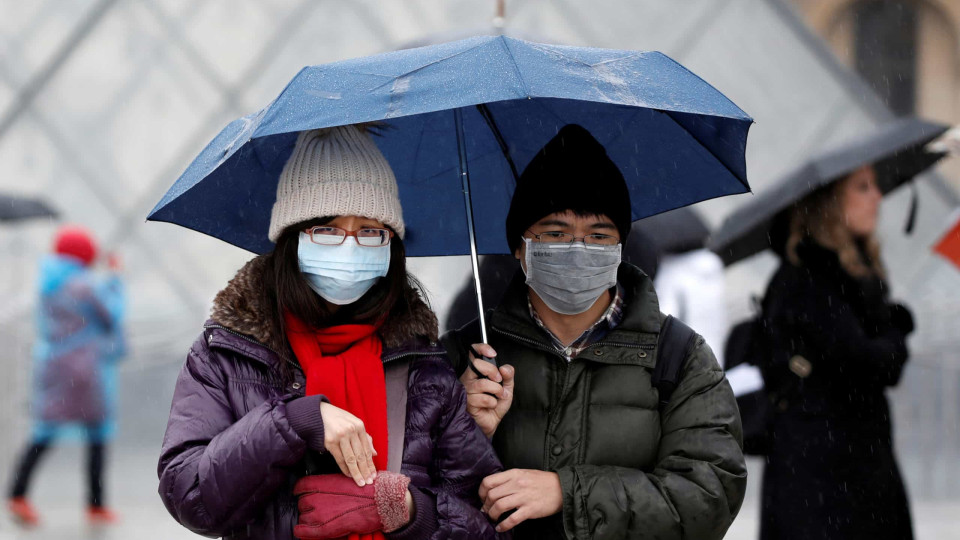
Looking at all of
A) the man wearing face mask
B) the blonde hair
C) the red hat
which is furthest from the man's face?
the red hat

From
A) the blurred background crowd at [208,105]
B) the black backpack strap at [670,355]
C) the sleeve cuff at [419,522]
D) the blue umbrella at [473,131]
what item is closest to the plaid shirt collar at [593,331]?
the black backpack strap at [670,355]

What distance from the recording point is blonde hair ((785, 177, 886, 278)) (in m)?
4.08

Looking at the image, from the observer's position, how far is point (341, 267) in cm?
232

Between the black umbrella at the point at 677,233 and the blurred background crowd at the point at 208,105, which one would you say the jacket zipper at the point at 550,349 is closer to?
the black umbrella at the point at 677,233

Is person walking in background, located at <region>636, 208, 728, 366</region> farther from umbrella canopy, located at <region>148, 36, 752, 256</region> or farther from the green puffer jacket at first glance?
the green puffer jacket

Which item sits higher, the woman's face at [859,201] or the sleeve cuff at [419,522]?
the woman's face at [859,201]

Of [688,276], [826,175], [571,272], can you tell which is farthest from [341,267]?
[688,276]

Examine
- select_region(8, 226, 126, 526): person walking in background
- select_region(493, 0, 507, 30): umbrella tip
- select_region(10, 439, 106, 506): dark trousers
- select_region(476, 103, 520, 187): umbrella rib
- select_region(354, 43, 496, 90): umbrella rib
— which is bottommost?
select_region(10, 439, 106, 506): dark trousers

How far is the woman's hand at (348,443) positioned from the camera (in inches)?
83.3

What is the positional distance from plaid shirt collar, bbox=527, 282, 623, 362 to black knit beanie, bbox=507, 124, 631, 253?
5.8 inches

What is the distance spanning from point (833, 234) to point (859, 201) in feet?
0.46

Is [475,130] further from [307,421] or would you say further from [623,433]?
[307,421]

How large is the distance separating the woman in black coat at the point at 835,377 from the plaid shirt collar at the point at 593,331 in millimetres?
1590

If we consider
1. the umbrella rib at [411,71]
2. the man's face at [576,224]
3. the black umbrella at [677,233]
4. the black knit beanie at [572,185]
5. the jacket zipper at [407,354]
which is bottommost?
the jacket zipper at [407,354]
